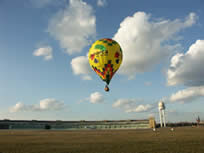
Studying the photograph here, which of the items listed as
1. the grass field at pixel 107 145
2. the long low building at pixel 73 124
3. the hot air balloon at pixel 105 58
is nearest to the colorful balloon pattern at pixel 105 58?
the hot air balloon at pixel 105 58

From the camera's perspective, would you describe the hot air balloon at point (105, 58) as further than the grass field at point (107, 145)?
Yes

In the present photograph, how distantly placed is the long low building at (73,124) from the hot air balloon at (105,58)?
7800 centimetres

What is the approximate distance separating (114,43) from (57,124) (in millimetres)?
85385

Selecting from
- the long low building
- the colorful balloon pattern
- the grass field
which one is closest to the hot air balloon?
the colorful balloon pattern

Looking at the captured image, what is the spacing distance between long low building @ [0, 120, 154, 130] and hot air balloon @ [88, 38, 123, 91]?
78.0 m

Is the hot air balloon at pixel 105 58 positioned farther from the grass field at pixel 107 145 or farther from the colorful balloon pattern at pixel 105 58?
the grass field at pixel 107 145

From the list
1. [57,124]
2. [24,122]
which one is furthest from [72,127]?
[24,122]

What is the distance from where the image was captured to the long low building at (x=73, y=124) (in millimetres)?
100450

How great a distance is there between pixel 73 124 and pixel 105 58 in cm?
8551

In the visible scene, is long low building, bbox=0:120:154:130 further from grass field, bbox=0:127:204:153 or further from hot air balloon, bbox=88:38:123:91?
hot air balloon, bbox=88:38:123:91

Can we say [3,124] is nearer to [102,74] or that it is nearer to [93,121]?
[93,121]

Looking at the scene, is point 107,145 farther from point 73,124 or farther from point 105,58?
point 73,124

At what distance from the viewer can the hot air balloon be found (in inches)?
1188

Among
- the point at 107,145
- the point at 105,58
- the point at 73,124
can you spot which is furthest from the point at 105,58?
the point at 73,124
